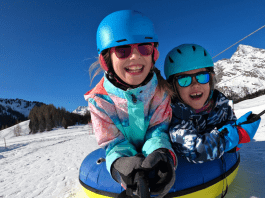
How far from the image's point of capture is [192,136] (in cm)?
148

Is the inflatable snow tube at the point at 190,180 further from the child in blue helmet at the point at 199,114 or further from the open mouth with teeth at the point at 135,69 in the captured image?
the open mouth with teeth at the point at 135,69

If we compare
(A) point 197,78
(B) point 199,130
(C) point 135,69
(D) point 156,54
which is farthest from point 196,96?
(C) point 135,69

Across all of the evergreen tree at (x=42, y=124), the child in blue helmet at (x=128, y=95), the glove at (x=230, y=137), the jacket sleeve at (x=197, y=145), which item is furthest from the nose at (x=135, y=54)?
the evergreen tree at (x=42, y=124)

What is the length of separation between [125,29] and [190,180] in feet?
5.09

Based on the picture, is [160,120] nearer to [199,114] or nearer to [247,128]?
[199,114]

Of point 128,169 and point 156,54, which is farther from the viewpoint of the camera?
point 156,54

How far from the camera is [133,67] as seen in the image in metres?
1.51

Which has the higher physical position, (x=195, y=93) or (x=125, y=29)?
(x=125, y=29)

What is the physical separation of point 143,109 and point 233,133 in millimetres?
917

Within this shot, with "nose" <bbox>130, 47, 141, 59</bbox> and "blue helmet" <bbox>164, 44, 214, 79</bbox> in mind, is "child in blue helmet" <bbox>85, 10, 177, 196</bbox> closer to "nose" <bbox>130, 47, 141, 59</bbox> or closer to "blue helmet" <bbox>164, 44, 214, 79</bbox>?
"nose" <bbox>130, 47, 141, 59</bbox>

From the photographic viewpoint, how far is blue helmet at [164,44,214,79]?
184cm

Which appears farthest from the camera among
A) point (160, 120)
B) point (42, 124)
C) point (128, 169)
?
point (42, 124)

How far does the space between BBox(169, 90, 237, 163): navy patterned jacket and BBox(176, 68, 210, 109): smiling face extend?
9cm

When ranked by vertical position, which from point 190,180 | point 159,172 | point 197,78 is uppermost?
point 197,78
